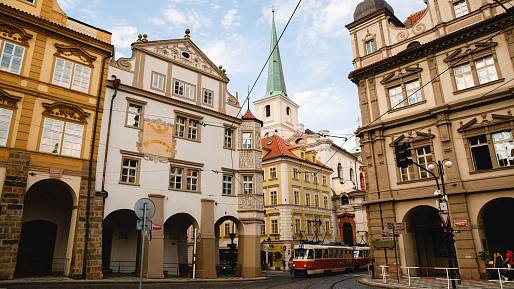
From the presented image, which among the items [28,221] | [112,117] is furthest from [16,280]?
[112,117]

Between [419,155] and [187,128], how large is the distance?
14737 mm

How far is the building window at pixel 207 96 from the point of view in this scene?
83.6ft

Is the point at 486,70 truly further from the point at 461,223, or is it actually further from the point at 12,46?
the point at 12,46

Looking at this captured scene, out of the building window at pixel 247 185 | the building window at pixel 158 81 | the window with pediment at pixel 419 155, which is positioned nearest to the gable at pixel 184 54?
A: the building window at pixel 158 81

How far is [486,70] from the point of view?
65.1 feet

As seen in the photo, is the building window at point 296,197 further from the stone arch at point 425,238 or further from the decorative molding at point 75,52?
the decorative molding at point 75,52

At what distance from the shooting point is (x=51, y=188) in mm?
18703

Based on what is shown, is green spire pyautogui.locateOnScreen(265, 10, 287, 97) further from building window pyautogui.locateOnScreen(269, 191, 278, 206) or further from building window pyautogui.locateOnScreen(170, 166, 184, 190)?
building window pyautogui.locateOnScreen(170, 166, 184, 190)

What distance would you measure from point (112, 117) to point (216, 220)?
9.23 metres

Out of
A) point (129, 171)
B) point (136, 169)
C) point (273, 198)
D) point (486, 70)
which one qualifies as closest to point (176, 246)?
point (136, 169)

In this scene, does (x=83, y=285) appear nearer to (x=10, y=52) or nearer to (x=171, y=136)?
(x=171, y=136)

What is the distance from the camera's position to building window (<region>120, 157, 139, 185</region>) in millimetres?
20203

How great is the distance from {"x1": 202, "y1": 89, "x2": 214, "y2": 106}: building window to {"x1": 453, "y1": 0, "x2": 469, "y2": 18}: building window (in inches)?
650


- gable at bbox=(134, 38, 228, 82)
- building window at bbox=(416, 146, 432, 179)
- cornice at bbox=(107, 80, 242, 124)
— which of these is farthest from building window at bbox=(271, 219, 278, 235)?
building window at bbox=(416, 146, 432, 179)
